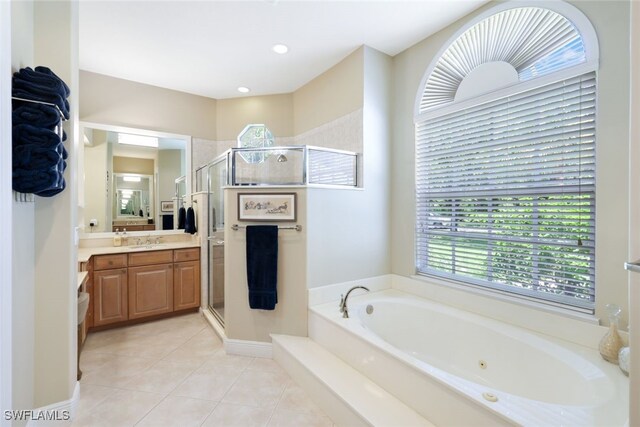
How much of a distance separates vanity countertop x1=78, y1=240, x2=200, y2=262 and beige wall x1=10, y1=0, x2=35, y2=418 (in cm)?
130

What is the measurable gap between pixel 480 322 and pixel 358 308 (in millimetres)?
929

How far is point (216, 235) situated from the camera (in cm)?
331

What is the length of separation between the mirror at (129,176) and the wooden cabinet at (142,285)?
1.96 ft

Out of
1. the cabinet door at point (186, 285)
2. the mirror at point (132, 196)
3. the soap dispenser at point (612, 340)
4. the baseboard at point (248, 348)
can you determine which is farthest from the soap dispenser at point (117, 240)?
the soap dispenser at point (612, 340)

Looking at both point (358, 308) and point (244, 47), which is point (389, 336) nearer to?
point (358, 308)

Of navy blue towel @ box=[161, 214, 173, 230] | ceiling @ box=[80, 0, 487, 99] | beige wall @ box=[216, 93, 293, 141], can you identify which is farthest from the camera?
beige wall @ box=[216, 93, 293, 141]

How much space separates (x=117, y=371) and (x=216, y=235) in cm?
146

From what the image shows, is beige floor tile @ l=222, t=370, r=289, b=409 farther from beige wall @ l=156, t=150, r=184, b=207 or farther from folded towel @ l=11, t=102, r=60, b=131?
beige wall @ l=156, t=150, r=184, b=207

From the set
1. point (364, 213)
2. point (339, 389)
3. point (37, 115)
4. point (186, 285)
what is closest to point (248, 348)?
point (339, 389)

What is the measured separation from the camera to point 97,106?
11.0 ft

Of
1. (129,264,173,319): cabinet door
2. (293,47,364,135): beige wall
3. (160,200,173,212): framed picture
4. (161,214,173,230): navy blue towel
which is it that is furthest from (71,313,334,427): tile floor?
(293,47,364,135): beige wall

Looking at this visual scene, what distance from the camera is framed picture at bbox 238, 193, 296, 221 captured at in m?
2.57

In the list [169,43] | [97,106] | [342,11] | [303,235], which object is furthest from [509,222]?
[97,106]

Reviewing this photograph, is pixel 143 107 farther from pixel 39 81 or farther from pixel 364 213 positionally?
pixel 364 213
